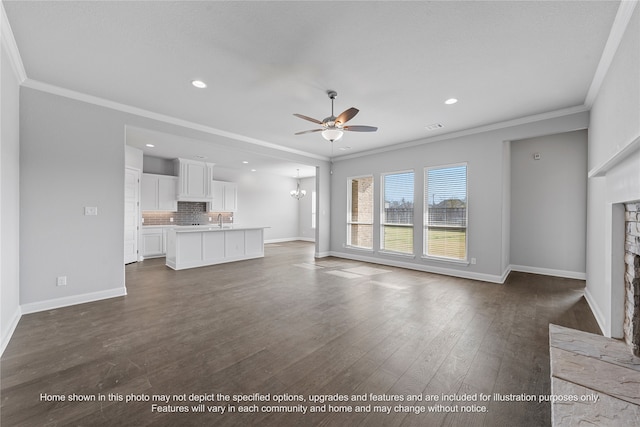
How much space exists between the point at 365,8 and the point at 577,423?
9.97 ft

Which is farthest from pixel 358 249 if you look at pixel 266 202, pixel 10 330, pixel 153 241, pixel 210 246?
pixel 10 330

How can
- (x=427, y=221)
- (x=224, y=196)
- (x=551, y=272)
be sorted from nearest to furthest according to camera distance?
(x=551, y=272) → (x=427, y=221) → (x=224, y=196)

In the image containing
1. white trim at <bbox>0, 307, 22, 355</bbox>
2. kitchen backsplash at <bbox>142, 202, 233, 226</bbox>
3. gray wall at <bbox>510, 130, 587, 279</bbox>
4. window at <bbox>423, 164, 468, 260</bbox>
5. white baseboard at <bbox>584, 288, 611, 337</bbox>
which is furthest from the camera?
kitchen backsplash at <bbox>142, 202, 233, 226</bbox>

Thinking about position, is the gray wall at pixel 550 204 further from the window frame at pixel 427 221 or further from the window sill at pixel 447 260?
the window sill at pixel 447 260

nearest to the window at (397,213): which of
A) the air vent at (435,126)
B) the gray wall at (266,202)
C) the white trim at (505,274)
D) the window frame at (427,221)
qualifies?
the window frame at (427,221)

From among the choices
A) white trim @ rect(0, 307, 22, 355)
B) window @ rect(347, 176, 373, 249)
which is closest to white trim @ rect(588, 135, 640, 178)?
window @ rect(347, 176, 373, 249)

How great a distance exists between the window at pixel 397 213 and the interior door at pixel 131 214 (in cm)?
628

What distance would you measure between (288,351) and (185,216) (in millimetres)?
7291

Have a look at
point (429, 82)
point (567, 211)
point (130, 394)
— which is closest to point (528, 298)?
point (567, 211)

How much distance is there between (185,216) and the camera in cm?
834

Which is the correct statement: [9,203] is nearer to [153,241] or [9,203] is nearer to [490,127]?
[153,241]

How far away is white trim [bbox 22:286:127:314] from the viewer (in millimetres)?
3254

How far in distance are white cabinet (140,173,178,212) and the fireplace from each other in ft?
29.4

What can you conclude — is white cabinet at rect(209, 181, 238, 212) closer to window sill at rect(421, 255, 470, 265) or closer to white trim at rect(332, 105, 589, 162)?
white trim at rect(332, 105, 589, 162)
